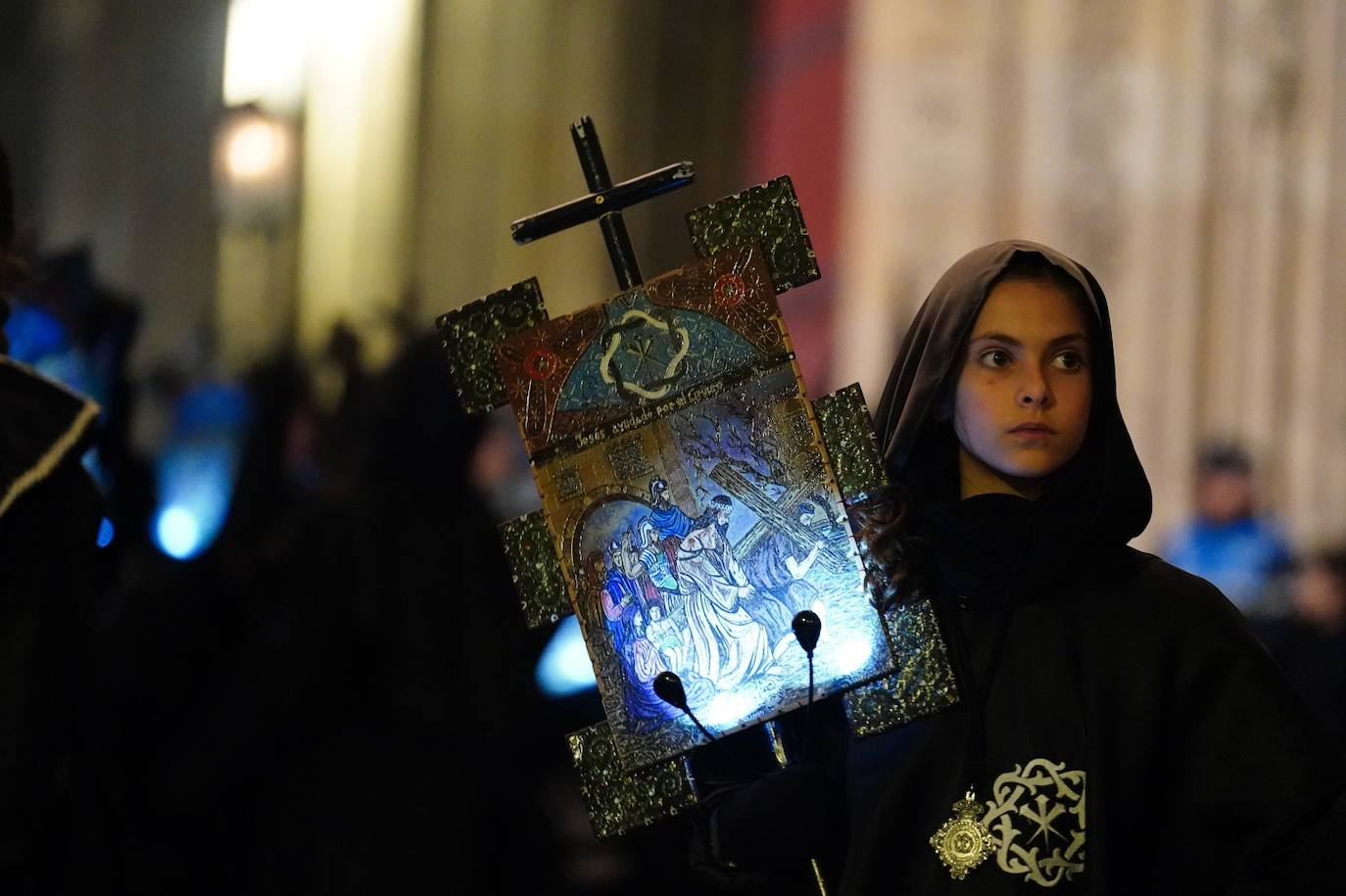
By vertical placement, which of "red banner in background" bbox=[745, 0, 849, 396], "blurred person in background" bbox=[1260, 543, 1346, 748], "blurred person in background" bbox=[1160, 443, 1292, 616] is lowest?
"blurred person in background" bbox=[1260, 543, 1346, 748]

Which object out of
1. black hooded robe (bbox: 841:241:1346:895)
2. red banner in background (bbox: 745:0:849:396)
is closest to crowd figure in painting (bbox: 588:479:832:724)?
black hooded robe (bbox: 841:241:1346:895)

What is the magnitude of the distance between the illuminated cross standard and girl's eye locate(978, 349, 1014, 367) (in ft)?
0.82

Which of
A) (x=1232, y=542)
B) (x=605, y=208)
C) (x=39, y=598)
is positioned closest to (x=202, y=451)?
(x=1232, y=542)

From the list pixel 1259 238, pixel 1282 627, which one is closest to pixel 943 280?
pixel 1282 627

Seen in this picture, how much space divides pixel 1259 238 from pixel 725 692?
24.1 feet

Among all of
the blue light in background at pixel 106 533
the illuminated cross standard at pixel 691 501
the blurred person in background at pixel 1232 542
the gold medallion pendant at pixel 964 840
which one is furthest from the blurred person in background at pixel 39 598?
the blurred person in background at pixel 1232 542

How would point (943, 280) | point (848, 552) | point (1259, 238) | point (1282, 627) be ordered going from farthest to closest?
point (1259, 238) → point (1282, 627) → point (943, 280) → point (848, 552)

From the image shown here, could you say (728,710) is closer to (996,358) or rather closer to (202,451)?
(996,358)

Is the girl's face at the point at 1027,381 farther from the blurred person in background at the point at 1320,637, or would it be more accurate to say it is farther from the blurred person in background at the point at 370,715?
the blurred person in background at the point at 1320,637

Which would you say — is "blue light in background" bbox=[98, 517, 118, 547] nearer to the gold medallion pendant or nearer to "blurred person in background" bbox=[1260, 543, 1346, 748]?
the gold medallion pendant

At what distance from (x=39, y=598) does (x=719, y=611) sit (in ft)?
3.66

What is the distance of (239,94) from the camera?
987cm

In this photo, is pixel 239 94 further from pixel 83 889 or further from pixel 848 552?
pixel 848 552

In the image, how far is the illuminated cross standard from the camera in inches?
92.4
